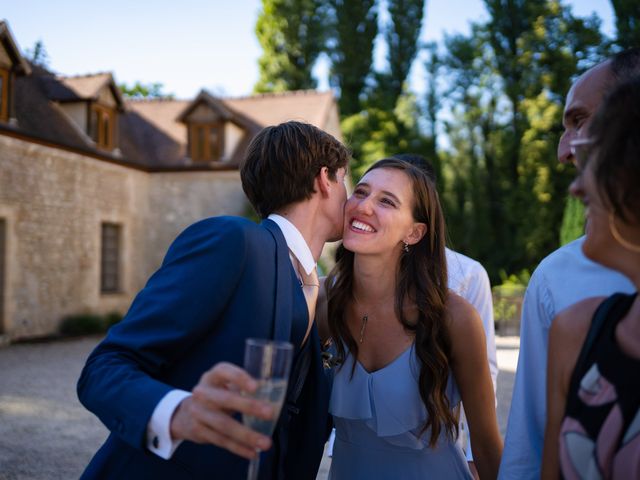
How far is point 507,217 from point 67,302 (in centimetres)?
1792

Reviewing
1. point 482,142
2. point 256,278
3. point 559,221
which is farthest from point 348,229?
point 482,142

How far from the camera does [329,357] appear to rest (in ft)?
9.05

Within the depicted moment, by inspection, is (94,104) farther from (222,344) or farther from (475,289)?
(222,344)

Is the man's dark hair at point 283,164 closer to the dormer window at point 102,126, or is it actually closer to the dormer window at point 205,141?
the dormer window at point 102,126

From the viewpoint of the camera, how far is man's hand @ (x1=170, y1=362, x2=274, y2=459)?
1.36m

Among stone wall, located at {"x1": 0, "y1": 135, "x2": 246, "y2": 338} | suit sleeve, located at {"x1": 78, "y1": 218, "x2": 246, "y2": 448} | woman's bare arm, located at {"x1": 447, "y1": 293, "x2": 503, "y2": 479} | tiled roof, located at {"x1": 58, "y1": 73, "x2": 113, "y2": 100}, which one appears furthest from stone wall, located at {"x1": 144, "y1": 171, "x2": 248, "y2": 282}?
suit sleeve, located at {"x1": 78, "y1": 218, "x2": 246, "y2": 448}

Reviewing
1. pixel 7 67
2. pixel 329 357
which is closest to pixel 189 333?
pixel 329 357

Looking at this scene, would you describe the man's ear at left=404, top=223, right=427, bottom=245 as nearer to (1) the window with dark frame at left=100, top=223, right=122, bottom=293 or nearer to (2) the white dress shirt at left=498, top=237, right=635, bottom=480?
(2) the white dress shirt at left=498, top=237, right=635, bottom=480

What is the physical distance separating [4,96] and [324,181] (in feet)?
48.5

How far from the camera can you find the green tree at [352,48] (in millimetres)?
29234

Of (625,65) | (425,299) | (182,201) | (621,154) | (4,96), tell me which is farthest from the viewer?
(182,201)

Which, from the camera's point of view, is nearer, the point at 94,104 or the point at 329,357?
the point at 329,357

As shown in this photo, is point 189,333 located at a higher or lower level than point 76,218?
higher

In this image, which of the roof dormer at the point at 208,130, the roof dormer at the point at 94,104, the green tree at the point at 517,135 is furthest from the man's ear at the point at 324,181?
the green tree at the point at 517,135
